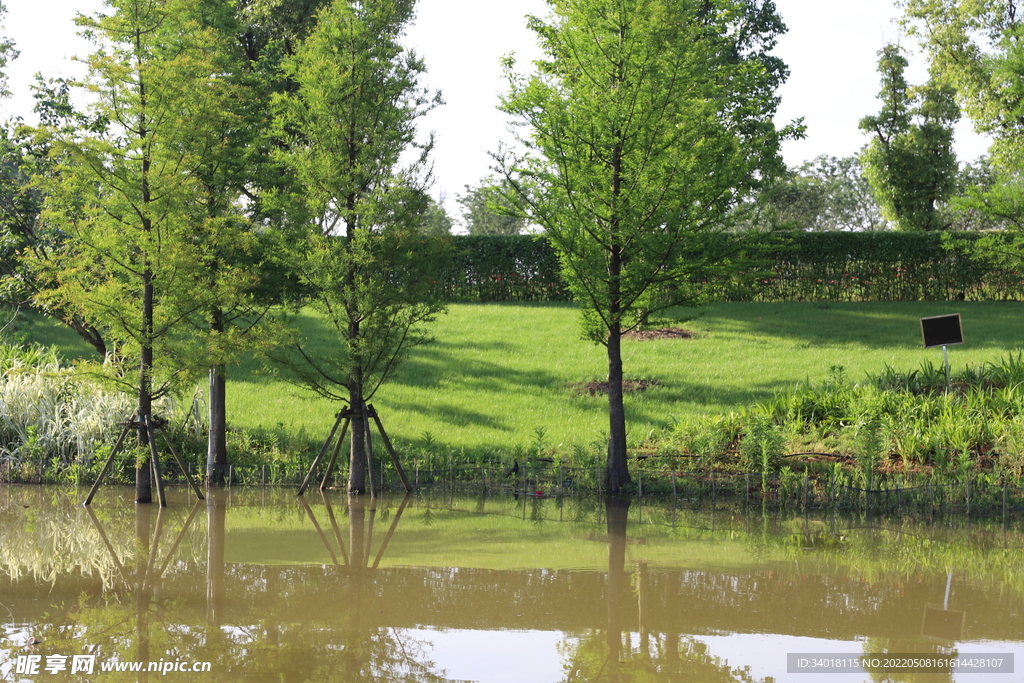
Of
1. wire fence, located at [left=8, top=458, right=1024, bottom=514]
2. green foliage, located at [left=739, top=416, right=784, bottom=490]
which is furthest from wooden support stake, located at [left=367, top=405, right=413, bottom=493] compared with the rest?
green foliage, located at [left=739, top=416, right=784, bottom=490]

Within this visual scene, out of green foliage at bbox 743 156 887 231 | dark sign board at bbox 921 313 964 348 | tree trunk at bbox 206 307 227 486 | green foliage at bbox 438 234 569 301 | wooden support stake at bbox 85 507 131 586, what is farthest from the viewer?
green foliage at bbox 743 156 887 231

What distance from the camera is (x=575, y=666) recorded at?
703 cm

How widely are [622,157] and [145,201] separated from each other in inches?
275

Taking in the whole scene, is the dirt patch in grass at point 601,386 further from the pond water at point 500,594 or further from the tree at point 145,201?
the tree at point 145,201

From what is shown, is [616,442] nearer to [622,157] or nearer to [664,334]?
[622,157]

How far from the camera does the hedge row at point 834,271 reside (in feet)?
87.6

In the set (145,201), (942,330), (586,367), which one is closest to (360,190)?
(145,201)

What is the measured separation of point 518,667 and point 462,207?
1903 inches

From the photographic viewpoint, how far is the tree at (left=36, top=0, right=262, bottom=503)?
41.7 ft

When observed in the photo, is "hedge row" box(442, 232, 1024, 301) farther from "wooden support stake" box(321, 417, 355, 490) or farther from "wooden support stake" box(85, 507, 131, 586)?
"wooden support stake" box(85, 507, 131, 586)

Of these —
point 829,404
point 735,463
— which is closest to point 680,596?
point 735,463

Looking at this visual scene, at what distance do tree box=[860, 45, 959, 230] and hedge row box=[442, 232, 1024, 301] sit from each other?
7.74 metres

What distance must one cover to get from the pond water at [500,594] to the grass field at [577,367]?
11.3 feet
